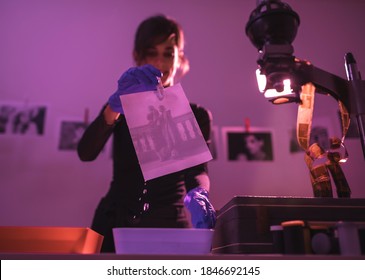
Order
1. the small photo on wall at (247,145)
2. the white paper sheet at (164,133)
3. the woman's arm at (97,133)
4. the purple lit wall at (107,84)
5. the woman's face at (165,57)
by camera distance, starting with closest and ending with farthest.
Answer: the white paper sheet at (164,133), the woman's arm at (97,133), the woman's face at (165,57), the purple lit wall at (107,84), the small photo on wall at (247,145)

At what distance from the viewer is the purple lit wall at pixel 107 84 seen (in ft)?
5.77

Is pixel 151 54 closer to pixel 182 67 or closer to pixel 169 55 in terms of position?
pixel 169 55

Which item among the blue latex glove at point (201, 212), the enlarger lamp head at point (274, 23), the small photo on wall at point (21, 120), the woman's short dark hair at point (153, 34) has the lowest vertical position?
the blue latex glove at point (201, 212)

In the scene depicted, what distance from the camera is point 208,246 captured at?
1.77 ft

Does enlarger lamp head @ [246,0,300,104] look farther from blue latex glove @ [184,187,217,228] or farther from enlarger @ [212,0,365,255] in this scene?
blue latex glove @ [184,187,217,228]

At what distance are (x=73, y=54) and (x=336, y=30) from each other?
162 centimetres

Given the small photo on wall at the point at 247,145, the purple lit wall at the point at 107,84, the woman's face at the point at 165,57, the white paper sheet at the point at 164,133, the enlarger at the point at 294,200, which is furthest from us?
the small photo on wall at the point at 247,145

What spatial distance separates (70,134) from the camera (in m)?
1.81

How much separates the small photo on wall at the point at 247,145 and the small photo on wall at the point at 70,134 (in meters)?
Result: 0.78

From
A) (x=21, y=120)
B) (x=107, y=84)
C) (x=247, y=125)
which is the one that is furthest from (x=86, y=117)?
(x=247, y=125)

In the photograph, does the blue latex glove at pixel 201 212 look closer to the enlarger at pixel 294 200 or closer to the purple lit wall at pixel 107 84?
the enlarger at pixel 294 200

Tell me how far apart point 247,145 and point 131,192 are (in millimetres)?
874

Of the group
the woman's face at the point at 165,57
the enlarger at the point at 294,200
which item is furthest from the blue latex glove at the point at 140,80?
the woman's face at the point at 165,57

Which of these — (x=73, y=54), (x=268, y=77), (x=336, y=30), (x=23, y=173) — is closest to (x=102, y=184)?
(x=23, y=173)
